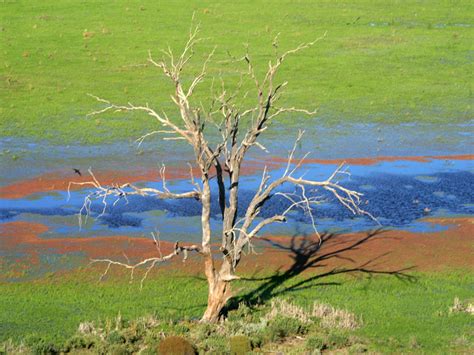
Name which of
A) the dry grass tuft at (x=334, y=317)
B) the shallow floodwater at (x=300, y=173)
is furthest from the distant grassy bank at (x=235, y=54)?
the dry grass tuft at (x=334, y=317)

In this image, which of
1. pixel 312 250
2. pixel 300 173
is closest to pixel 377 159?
pixel 300 173

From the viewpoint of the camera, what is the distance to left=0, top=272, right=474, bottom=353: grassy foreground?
22234 mm

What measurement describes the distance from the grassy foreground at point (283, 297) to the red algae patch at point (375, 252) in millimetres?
942

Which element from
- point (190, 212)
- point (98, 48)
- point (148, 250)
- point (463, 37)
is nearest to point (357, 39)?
point (463, 37)

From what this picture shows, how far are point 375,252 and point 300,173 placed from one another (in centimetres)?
851

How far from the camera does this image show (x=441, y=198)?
3441 centimetres

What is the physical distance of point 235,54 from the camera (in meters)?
53.9

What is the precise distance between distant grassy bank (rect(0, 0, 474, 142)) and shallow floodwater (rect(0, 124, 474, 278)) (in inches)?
92.6

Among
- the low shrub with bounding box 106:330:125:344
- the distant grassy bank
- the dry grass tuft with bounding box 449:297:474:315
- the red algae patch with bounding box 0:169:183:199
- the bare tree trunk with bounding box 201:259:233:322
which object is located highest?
the distant grassy bank

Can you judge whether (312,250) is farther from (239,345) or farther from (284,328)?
(239,345)

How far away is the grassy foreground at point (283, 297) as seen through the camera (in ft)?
72.9

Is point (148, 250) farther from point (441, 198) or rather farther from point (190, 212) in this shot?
point (441, 198)

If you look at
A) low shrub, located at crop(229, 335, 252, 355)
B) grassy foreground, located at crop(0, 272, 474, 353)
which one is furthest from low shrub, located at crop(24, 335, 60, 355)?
low shrub, located at crop(229, 335, 252, 355)

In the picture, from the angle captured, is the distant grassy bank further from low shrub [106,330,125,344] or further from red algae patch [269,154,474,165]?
low shrub [106,330,125,344]
